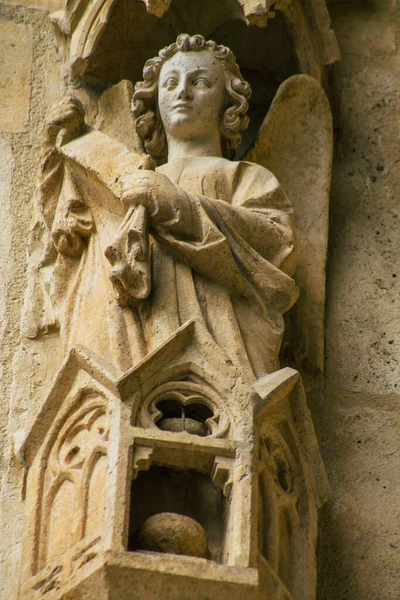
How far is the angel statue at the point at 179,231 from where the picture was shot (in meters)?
4.40

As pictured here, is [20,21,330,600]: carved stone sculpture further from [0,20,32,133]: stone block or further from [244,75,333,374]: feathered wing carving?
[0,20,32,133]: stone block

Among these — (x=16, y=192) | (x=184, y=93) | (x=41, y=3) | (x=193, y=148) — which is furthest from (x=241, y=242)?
(x=41, y=3)

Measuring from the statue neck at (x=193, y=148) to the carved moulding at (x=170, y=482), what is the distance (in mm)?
781

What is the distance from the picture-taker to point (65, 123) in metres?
4.84

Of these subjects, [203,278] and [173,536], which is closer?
[173,536]

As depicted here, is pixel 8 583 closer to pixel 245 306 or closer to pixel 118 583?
pixel 118 583

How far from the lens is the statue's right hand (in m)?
4.84

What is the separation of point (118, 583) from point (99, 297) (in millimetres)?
963

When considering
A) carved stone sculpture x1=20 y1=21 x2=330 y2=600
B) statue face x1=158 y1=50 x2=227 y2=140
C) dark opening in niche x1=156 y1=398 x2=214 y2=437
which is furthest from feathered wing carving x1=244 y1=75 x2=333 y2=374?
dark opening in niche x1=156 y1=398 x2=214 y2=437

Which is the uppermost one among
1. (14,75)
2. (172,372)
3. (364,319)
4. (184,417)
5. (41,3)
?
(41,3)

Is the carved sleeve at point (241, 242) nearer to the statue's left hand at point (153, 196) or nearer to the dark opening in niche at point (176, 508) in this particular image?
the statue's left hand at point (153, 196)

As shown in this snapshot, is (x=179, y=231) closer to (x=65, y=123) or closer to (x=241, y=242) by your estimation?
(x=241, y=242)

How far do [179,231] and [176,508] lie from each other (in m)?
0.77

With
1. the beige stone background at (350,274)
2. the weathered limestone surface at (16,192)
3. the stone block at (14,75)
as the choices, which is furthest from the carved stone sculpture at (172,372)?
the stone block at (14,75)
